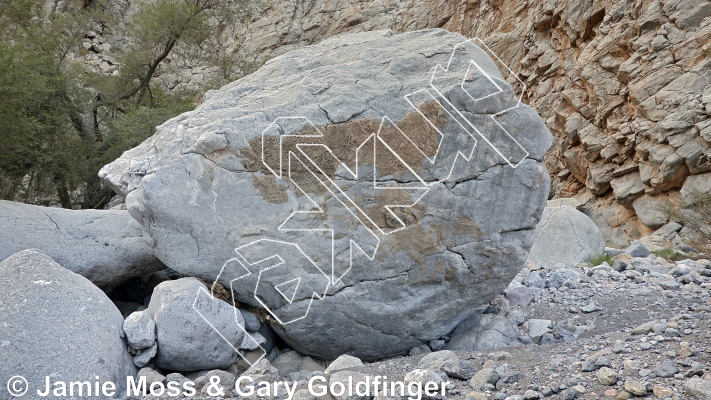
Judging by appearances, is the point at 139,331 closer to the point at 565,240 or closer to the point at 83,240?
the point at 83,240

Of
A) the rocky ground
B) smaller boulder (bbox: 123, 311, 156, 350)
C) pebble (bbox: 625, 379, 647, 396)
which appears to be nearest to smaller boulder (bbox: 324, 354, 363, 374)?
the rocky ground

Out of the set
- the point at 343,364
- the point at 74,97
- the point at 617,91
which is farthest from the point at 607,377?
the point at 74,97

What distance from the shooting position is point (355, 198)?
12.4 feet

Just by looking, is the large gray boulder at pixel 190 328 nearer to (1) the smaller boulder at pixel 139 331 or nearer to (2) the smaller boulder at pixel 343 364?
(1) the smaller boulder at pixel 139 331

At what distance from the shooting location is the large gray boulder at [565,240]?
261 inches

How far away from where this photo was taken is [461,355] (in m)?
3.29

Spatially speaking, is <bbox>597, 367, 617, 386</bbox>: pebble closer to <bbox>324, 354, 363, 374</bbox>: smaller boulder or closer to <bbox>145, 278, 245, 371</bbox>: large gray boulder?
<bbox>324, 354, 363, 374</bbox>: smaller boulder

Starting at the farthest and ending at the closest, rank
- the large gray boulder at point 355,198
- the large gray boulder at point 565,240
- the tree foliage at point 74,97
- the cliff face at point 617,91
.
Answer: the cliff face at point 617,91, the tree foliage at point 74,97, the large gray boulder at point 565,240, the large gray boulder at point 355,198

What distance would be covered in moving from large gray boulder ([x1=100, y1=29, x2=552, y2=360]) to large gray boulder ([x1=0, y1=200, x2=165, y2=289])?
87 centimetres

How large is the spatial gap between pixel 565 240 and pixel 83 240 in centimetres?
591

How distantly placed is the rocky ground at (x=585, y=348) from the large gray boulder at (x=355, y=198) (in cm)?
58

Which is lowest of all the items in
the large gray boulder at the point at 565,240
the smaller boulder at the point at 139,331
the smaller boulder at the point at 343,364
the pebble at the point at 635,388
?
the large gray boulder at the point at 565,240

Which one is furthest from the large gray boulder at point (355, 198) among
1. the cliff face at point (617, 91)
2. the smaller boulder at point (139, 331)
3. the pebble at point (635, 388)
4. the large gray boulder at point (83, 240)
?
the cliff face at point (617, 91)

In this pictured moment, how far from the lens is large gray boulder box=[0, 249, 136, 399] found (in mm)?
2955
